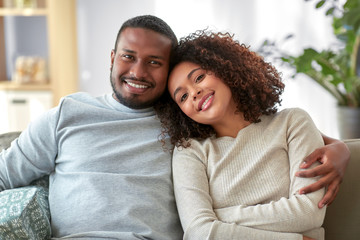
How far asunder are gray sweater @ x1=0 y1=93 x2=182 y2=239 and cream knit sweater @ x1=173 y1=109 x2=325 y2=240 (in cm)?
9

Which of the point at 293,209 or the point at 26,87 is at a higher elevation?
the point at 293,209

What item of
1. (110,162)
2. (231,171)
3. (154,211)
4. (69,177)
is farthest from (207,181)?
(69,177)

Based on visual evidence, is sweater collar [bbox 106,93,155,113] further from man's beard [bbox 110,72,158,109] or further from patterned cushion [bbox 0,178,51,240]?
patterned cushion [bbox 0,178,51,240]

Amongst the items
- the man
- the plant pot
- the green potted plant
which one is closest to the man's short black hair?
the man

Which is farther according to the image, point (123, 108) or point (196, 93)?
point (123, 108)

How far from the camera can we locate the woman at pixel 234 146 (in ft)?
4.40

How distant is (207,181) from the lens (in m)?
1.47

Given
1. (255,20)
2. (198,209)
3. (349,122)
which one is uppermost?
(255,20)

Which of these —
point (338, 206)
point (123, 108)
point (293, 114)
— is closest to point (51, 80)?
point (123, 108)

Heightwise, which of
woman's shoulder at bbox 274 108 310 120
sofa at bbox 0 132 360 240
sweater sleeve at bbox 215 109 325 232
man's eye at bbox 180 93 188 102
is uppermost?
man's eye at bbox 180 93 188 102

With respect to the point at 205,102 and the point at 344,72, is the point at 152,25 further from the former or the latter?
the point at 344,72

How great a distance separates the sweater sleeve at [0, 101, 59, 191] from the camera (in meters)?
1.54

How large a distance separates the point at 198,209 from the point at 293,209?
0.26 metres

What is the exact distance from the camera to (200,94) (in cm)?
150
